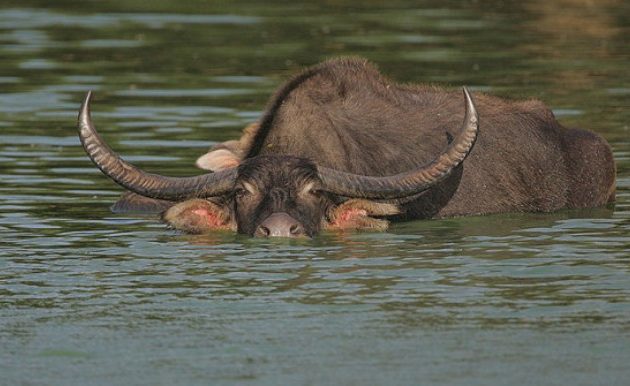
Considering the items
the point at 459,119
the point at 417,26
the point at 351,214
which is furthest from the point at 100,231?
the point at 417,26

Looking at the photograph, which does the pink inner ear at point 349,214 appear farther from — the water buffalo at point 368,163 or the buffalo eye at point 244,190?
the buffalo eye at point 244,190

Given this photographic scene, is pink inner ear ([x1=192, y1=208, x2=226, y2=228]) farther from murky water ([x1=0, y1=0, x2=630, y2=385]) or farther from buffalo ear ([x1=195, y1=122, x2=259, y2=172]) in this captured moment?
buffalo ear ([x1=195, y1=122, x2=259, y2=172])

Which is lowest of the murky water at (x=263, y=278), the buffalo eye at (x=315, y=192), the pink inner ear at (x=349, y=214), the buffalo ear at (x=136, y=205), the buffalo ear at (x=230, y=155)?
the buffalo ear at (x=136, y=205)

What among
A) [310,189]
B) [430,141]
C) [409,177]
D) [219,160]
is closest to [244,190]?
[310,189]

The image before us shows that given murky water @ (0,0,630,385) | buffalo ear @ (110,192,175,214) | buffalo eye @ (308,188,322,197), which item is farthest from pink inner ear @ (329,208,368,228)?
buffalo ear @ (110,192,175,214)

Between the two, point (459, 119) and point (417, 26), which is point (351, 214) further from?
point (417, 26)

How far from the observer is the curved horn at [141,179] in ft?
43.8

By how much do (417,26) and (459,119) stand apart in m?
14.6

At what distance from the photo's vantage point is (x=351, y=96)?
48.9ft

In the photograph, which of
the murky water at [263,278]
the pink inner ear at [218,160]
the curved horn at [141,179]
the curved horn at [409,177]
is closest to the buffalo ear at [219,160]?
the pink inner ear at [218,160]

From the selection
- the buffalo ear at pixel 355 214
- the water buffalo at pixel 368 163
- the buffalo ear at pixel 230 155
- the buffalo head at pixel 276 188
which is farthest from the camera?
the buffalo ear at pixel 230 155

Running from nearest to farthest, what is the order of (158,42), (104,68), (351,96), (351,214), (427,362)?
(427,362)
(351,214)
(351,96)
(104,68)
(158,42)

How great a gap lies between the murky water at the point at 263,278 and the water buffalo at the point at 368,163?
0.21 meters

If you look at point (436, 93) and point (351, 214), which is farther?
point (436, 93)
